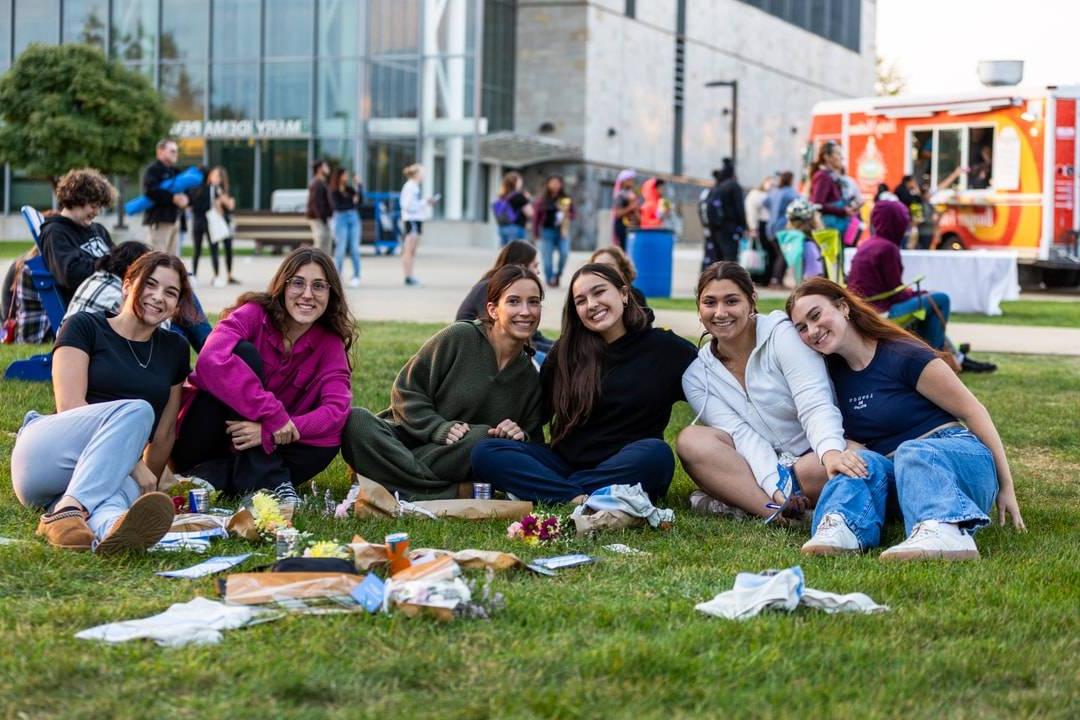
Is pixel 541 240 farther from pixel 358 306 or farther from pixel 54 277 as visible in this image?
pixel 54 277

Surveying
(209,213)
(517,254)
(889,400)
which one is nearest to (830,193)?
(209,213)

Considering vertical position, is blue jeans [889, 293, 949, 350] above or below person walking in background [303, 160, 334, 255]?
below

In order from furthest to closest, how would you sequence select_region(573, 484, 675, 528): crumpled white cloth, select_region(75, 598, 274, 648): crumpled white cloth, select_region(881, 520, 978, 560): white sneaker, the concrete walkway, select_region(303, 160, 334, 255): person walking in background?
select_region(303, 160, 334, 255): person walking in background, the concrete walkway, select_region(573, 484, 675, 528): crumpled white cloth, select_region(881, 520, 978, 560): white sneaker, select_region(75, 598, 274, 648): crumpled white cloth

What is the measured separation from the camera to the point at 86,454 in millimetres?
5258

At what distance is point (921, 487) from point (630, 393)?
1425mm

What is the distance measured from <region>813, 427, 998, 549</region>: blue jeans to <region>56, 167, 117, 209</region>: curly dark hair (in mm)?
5160

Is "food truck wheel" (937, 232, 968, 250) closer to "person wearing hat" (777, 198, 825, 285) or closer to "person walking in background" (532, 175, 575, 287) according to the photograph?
"person wearing hat" (777, 198, 825, 285)

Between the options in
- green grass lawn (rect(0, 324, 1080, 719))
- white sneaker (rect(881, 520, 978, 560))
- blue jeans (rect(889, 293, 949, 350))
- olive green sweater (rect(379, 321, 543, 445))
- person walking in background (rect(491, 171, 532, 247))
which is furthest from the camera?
person walking in background (rect(491, 171, 532, 247))

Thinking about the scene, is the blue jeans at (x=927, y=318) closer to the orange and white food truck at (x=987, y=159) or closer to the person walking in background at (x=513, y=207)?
the person walking in background at (x=513, y=207)

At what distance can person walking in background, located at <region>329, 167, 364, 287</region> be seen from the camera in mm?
19656

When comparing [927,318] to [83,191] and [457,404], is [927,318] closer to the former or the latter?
[457,404]

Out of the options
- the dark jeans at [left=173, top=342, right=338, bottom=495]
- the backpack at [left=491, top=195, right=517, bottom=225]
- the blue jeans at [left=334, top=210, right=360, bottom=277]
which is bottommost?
the dark jeans at [left=173, top=342, right=338, bottom=495]

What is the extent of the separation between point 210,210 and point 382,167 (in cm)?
2414

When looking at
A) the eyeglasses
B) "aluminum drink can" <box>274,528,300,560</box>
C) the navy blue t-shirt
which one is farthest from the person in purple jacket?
the navy blue t-shirt
